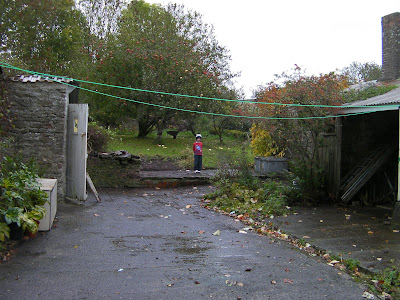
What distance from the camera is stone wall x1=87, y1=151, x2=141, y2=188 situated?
40.3ft

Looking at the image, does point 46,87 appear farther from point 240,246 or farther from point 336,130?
point 336,130

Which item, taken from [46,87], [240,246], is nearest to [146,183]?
[46,87]

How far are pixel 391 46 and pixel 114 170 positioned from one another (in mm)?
9469

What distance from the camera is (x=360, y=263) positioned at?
5.11 metres

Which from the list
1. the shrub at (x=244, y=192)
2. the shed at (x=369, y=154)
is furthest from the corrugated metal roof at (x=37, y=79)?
the shed at (x=369, y=154)

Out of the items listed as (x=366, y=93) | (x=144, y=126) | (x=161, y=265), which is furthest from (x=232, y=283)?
(x=144, y=126)

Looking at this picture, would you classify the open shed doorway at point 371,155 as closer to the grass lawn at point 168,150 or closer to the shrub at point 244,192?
the shrub at point 244,192

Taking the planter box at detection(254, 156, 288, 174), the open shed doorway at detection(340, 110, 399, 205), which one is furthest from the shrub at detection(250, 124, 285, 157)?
the open shed doorway at detection(340, 110, 399, 205)

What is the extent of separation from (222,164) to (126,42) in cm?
1313

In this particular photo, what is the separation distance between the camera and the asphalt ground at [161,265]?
418 centimetres

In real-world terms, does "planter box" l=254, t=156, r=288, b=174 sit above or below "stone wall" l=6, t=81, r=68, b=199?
below

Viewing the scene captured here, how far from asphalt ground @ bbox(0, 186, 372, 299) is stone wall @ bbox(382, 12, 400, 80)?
7.97 metres

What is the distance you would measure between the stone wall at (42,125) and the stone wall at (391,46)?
31.5 feet

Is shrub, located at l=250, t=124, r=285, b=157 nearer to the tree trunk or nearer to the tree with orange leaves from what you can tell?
the tree with orange leaves
